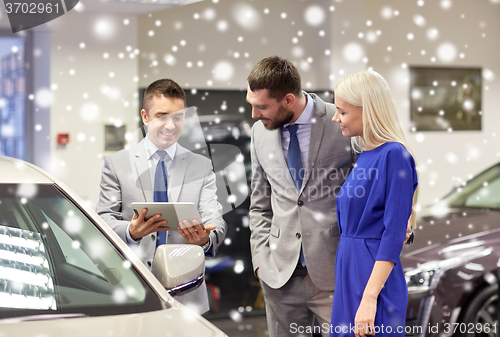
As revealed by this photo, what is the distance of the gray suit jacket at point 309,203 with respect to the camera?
1947mm

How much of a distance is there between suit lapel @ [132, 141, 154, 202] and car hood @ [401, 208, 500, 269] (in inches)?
59.7

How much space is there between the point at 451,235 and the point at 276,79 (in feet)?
5.68

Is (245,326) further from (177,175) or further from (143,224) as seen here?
(143,224)

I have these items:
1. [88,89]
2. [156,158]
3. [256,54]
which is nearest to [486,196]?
[156,158]

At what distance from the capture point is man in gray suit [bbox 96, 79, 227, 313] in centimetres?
209

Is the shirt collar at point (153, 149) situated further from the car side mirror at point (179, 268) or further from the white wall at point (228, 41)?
the white wall at point (228, 41)

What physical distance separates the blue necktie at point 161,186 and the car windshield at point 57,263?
565 mm

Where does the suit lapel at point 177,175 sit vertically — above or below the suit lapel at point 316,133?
below

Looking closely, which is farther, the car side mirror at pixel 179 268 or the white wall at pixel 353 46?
the white wall at pixel 353 46

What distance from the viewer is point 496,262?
2.82m

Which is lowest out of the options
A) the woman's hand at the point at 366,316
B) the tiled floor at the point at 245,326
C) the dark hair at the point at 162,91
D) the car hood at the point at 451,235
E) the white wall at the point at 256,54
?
the tiled floor at the point at 245,326

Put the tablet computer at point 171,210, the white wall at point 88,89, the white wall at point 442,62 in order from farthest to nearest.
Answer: the white wall at point 442,62, the white wall at point 88,89, the tablet computer at point 171,210

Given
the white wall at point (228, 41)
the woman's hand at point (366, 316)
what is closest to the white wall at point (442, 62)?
the white wall at point (228, 41)

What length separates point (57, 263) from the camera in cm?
156
